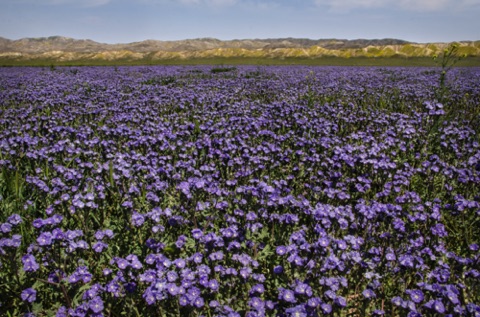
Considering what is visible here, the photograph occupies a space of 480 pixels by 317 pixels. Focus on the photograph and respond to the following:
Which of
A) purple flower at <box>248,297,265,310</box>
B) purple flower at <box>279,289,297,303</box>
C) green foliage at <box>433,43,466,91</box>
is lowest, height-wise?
purple flower at <box>248,297,265,310</box>

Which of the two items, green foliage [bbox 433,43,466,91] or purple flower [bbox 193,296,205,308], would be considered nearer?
purple flower [bbox 193,296,205,308]

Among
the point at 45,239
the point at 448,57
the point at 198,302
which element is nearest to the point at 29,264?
the point at 45,239

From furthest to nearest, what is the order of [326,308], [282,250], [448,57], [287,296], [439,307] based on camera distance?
[448,57] → [282,250] → [287,296] → [326,308] → [439,307]

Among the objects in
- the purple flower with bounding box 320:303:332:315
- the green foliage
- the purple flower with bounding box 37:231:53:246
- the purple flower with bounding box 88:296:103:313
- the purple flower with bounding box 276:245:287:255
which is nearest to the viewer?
the purple flower with bounding box 88:296:103:313

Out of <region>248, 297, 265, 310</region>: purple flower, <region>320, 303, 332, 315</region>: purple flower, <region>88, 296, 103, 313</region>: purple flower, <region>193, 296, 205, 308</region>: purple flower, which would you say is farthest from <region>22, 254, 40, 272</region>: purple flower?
<region>320, 303, 332, 315</region>: purple flower

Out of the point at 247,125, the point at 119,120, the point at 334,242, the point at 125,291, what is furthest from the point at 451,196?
the point at 119,120

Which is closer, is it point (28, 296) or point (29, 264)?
point (28, 296)

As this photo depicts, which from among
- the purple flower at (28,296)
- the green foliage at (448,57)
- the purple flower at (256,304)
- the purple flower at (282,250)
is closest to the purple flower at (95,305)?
the purple flower at (28,296)

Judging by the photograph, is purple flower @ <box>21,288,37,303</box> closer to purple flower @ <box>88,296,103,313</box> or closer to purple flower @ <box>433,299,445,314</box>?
purple flower @ <box>88,296,103,313</box>

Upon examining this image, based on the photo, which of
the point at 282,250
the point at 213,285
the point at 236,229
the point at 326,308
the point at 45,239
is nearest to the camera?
the point at 326,308

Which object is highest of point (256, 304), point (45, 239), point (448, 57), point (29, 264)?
point (448, 57)

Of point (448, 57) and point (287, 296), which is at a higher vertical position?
point (448, 57)

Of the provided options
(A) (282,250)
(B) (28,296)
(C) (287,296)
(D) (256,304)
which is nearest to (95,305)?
(B) (28,296)

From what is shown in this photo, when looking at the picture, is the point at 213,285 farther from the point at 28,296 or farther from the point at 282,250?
the point at 28,296
